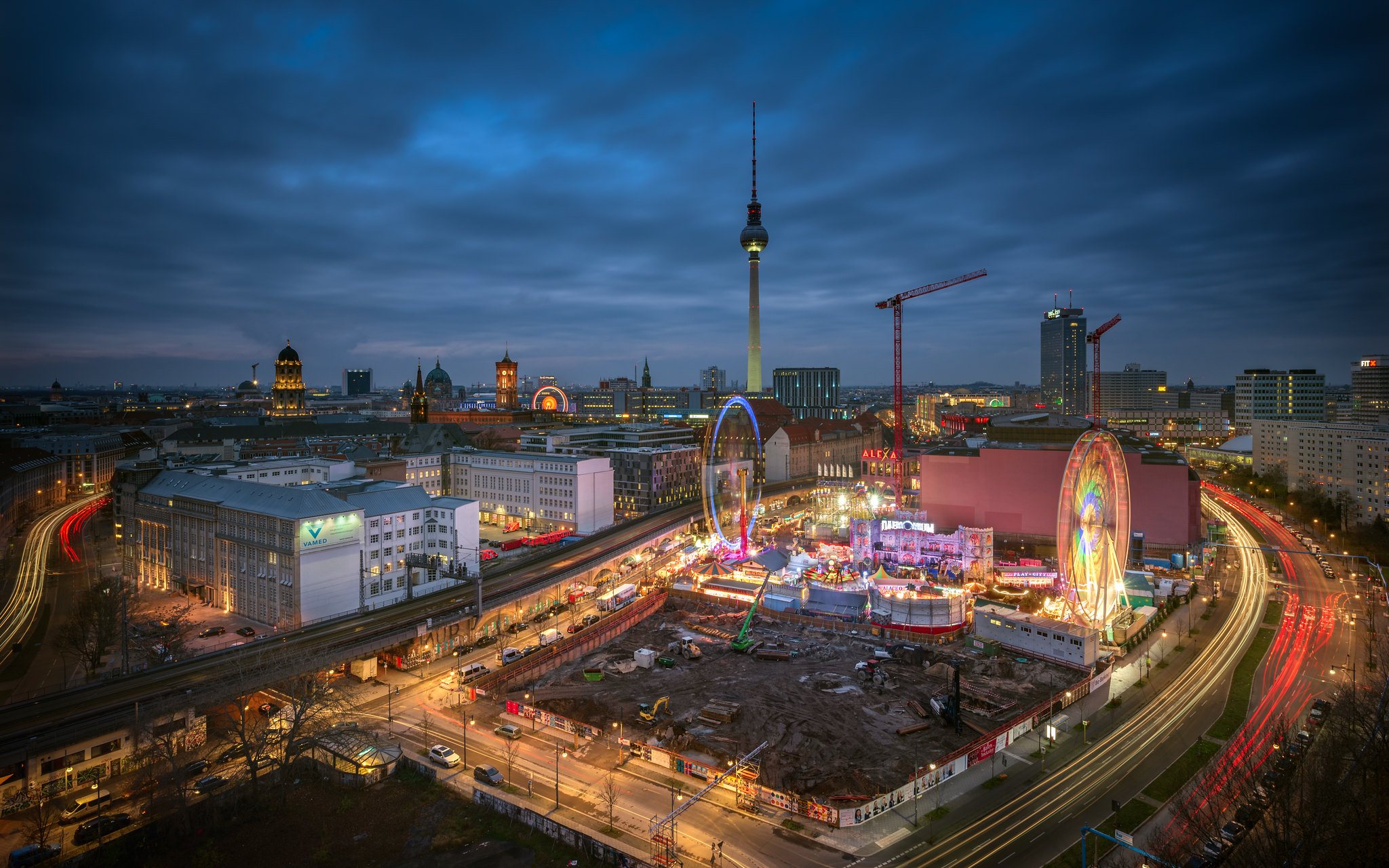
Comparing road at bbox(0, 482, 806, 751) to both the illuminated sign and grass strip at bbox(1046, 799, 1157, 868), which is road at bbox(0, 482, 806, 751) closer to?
the illuminated sign

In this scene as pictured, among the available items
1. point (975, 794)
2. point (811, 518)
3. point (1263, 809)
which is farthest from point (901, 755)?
point (811, 518)

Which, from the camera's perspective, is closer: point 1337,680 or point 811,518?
point 1337,680

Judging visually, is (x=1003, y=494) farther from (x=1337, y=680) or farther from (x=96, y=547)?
(x=96, y=547)

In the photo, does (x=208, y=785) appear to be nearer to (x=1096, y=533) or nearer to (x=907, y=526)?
(x=1096, y=533)

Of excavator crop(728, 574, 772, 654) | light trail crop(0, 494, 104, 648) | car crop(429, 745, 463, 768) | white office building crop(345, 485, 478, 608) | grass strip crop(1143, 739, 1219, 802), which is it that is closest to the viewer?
grass strip crop(1143, 739, 1219, 802)

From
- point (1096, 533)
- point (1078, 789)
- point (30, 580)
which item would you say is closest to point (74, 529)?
point (30, 580)

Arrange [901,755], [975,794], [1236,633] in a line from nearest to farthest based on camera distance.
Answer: [975,794], [901,755], [1236,633]

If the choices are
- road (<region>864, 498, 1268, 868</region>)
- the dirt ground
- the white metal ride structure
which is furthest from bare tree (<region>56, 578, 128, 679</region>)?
road (<region>864, 498, 1268, 868</region>)
